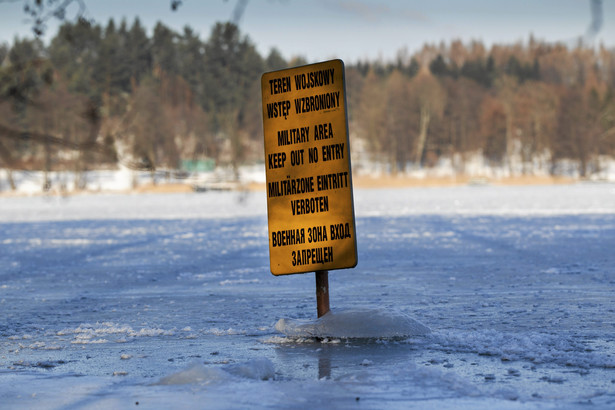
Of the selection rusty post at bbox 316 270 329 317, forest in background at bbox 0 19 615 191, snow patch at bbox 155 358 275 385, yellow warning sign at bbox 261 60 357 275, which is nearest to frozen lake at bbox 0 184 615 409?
snow patch at bbox 155 358 275 385

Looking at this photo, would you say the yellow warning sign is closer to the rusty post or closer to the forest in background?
the rusty post

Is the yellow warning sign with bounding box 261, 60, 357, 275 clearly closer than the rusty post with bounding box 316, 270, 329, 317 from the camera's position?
Yes

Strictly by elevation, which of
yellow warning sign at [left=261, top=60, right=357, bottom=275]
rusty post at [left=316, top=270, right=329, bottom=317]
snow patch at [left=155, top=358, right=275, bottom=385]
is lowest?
snow patch at [left=155, top=358, right=275, bottom=385]

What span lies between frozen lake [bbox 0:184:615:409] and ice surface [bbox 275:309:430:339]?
0.23ft

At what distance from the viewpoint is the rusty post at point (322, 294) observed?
7.32 meters

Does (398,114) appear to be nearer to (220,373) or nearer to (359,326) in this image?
(359,326)

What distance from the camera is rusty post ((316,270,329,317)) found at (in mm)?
7320

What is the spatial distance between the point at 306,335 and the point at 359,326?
1.47 ft

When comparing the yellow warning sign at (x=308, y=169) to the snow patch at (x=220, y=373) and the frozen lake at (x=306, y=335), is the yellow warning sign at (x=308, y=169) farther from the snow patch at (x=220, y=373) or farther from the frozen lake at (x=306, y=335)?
the snow patch at (x=220, y=373)

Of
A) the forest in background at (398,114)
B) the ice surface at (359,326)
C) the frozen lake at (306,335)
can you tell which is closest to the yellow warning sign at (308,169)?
the ice surface at (359,326)

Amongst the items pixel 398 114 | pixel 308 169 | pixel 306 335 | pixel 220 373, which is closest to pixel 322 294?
pixel 306 335

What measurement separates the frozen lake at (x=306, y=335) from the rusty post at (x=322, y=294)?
17.1 inches

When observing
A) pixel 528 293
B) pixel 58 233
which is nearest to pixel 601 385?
pixel 528 293

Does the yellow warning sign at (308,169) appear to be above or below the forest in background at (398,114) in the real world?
below
